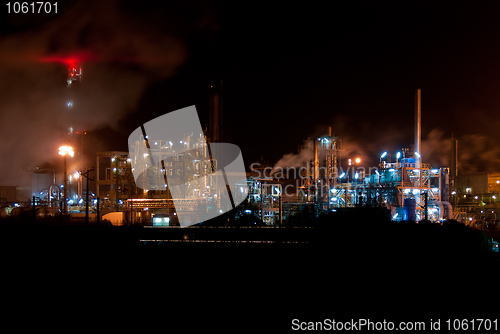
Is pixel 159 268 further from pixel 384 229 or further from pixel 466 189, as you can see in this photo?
pixel 466 189

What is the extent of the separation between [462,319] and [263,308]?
4.43 metres

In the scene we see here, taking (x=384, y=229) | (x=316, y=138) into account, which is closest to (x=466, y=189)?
(x=316, y=138)

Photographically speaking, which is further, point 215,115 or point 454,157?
point 454,157

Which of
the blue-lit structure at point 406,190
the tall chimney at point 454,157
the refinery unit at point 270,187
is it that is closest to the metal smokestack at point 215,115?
the refinery unit at point 270,187

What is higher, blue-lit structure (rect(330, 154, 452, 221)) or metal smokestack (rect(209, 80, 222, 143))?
metal smokestack (rect(209, 80, 222, 143))

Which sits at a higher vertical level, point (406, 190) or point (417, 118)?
point (417, 118)

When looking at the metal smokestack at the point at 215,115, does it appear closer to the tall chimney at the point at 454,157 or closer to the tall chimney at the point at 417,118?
the tall chimney at the point at 417,118

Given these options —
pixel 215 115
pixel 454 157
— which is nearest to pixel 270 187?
Result: pixel 215 115

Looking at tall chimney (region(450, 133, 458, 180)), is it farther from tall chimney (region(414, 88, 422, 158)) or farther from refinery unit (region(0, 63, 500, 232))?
tall chimney (region(414, 88, 422, 158))

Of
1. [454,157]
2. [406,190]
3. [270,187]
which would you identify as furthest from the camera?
[454,157]

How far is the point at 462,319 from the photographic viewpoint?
23.2 ft

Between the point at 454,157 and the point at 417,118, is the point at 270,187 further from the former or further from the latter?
the point at 454,157

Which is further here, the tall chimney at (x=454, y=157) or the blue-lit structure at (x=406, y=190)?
the tall chimney at (x=454, y=157)

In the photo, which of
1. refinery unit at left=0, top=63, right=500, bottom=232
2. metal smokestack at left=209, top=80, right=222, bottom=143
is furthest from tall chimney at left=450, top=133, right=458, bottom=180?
metal smokestack at left=209, top=80, right=222, bottom=143
